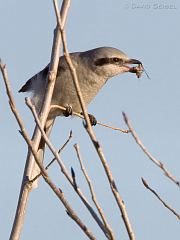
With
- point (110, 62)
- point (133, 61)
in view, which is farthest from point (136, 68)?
point (110, 62)

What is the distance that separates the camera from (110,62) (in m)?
5.29

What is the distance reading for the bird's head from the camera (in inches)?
205

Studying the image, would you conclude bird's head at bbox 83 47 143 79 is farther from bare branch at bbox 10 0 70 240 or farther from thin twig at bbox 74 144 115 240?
thin twig at bbox 74 144 115 240

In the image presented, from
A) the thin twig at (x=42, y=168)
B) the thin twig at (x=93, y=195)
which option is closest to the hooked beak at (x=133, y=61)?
the thin twig at (x=42, y=168)

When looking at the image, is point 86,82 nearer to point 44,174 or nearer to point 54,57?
point 54,57

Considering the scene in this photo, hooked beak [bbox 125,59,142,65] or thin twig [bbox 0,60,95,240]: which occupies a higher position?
thin twig [bbox 0,60,95,240]

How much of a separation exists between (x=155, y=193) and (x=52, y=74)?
110 centimetres

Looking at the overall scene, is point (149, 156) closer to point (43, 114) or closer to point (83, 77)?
point (43, 114)

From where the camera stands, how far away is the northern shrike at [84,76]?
5164 mm

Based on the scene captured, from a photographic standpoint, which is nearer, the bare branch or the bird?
the bare branch

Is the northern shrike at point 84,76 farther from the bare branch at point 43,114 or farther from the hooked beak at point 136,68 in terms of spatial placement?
the bare branch at point 43,114

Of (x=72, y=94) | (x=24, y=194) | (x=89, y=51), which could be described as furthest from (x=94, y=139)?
(x=89, y=51)

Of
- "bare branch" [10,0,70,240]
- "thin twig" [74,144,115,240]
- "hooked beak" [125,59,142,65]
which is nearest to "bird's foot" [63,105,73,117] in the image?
"hooked beak" [125,59,142,65]

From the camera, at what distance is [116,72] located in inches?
212
